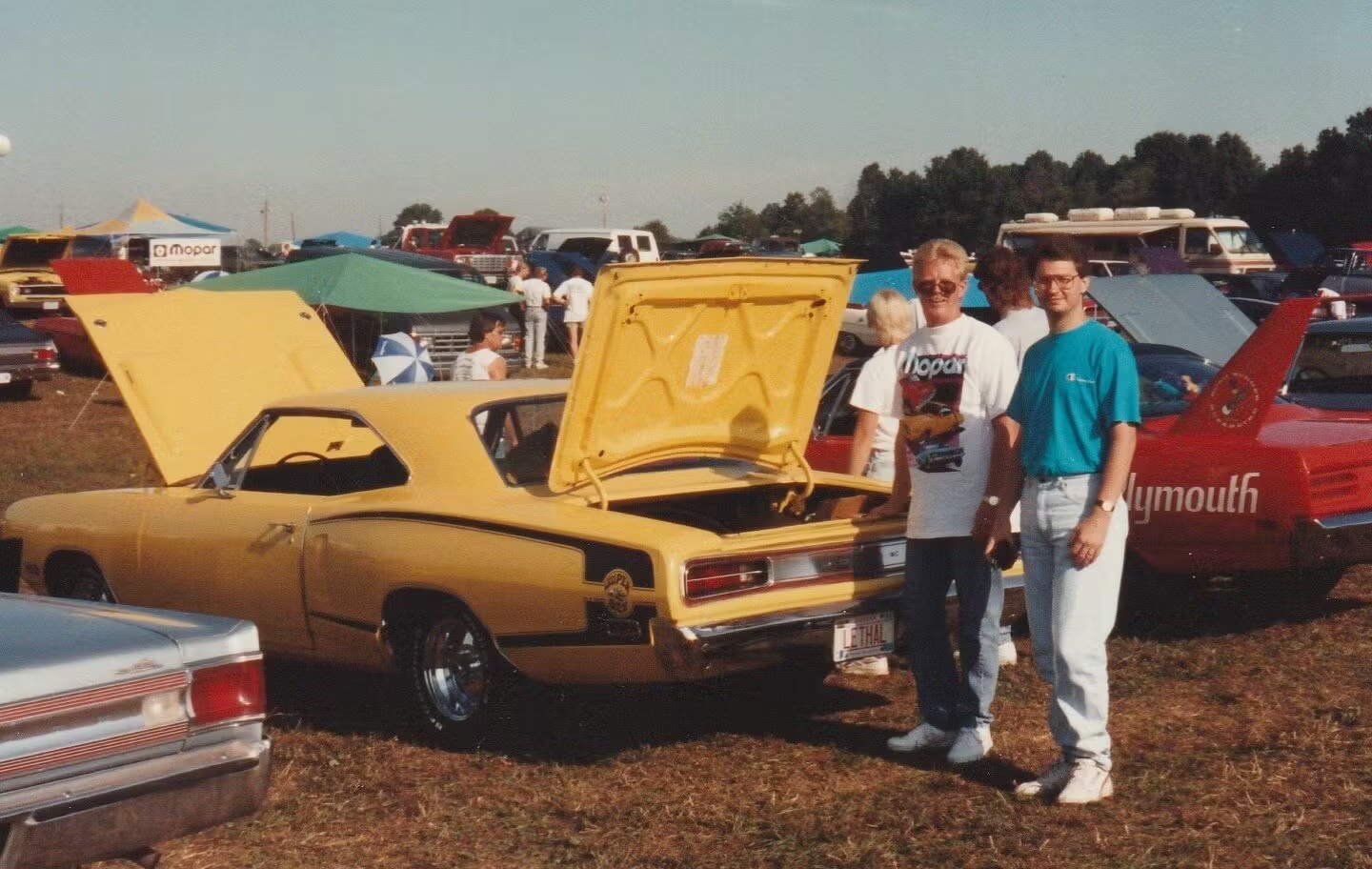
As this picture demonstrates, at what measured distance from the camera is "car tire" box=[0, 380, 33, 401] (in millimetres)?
22391

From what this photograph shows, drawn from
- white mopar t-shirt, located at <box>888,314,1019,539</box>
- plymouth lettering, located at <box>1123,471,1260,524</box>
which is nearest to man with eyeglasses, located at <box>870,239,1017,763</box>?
white mopar t-shirt, located at <box>888,314,1019,539</box>

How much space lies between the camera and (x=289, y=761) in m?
6.08

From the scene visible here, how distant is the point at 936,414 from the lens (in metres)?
5.58

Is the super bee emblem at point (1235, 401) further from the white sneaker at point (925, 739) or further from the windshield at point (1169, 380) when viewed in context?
the white sneaker at point (925, 739)

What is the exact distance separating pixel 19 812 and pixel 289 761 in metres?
2.41

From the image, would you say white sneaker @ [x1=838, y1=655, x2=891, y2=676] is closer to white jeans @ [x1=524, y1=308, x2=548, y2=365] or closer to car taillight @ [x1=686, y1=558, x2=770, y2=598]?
car taillight @ [x1=686, y1=558, x2=770, y2=598]

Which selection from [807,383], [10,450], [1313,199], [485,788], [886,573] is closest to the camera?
[485,788]

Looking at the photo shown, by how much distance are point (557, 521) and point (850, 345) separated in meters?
23.0

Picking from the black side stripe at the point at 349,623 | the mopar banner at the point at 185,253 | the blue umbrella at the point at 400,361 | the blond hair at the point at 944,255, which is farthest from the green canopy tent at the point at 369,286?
the blond hair at the point at 944,255

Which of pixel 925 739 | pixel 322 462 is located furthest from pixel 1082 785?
pixel 322 462

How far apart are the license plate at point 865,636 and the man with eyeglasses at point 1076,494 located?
760 mm

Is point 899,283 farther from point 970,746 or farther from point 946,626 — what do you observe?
point 970,746

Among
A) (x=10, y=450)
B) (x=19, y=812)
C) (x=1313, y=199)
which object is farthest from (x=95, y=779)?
(x=1313, y=199)

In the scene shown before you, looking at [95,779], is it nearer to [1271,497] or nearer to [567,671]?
[567,671]
